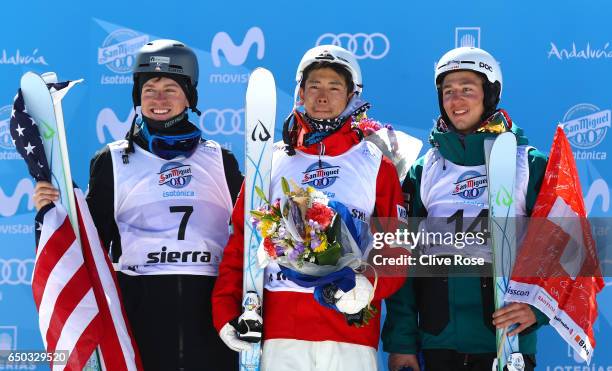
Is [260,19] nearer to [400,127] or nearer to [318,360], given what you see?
[400,127]

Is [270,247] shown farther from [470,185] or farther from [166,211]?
[470,185]

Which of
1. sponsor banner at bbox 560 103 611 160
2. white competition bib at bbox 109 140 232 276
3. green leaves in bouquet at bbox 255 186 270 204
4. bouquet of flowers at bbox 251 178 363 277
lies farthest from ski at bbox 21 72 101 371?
sponsor banner at bbox 560 103 611 160

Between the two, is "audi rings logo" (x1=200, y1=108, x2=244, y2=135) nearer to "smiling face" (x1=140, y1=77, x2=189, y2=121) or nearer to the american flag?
"smiling face" (x1=140, y1=77, x2=189, y2=121)

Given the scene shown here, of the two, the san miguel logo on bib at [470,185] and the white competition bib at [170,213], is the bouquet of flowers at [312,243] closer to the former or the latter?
the white competition bib at [170,213]

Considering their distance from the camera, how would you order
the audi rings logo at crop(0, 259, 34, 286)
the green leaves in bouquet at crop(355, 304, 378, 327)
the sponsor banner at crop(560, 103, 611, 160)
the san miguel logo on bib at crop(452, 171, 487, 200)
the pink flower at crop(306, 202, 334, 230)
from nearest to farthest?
the pink flower at crop(306, 202, 334, 230)
the green leaves in bouquet at crop(355, 304, 378, 327)
the san miguel logo on bib at crop(452, 171, 487, 200)
the sponsor banner at crop(560, 103, 611, 160)
the audi rings logo at crop(0, 259, 34, 286)

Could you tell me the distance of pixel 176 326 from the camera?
393 centimetres

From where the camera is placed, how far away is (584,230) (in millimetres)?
3914

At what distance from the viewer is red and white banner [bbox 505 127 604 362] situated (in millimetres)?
3803

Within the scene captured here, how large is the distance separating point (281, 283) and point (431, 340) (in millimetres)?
699

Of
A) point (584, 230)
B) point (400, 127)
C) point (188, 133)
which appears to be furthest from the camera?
point (400, 127)

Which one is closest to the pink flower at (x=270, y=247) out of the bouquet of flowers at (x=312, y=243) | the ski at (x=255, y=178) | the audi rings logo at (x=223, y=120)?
the bouquet of flowers at (x=312, y=243)

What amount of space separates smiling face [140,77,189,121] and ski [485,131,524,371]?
1.42 meters


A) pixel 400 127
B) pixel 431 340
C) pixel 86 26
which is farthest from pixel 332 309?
pixel 86 26

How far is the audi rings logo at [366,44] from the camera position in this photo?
5.27m
